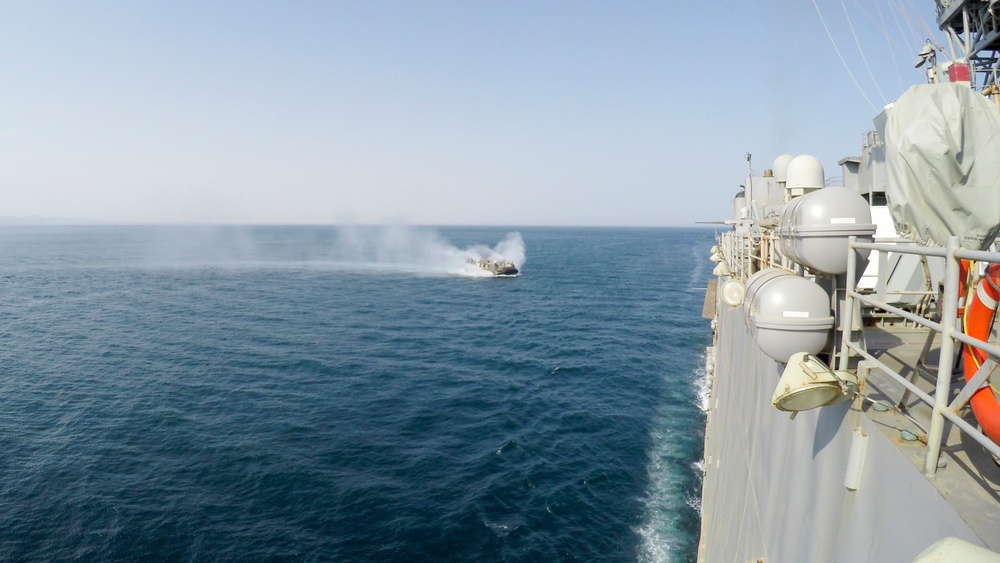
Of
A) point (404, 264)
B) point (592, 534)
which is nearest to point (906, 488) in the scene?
point (592, 534)

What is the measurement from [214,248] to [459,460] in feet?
475

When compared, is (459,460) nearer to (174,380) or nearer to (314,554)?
(314,554)

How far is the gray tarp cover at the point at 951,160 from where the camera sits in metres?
5.05

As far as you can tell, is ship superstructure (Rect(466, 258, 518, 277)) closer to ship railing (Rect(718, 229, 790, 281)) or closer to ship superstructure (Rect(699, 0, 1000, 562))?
ship railing (Rect(718, 229, 790, 281))

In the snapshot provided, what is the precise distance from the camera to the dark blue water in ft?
71.7

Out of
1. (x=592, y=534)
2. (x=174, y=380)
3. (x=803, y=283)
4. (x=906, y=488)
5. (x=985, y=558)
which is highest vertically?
(x=803, y=283)

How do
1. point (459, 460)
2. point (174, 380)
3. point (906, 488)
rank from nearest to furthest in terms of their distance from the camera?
point (906, 488), point (459, 460), point (174, 380)

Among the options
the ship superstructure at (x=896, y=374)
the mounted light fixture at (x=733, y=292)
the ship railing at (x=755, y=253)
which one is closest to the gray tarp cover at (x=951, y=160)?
the ship superstructure at (x=896, y=374)

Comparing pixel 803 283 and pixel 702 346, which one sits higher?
pixel 803 283

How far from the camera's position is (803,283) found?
684 centimetres

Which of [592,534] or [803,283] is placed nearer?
[803,283]

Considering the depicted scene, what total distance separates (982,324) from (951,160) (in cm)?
155

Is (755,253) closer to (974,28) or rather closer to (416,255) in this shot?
(974,28)

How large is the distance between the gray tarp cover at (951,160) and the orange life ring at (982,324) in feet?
1.61
